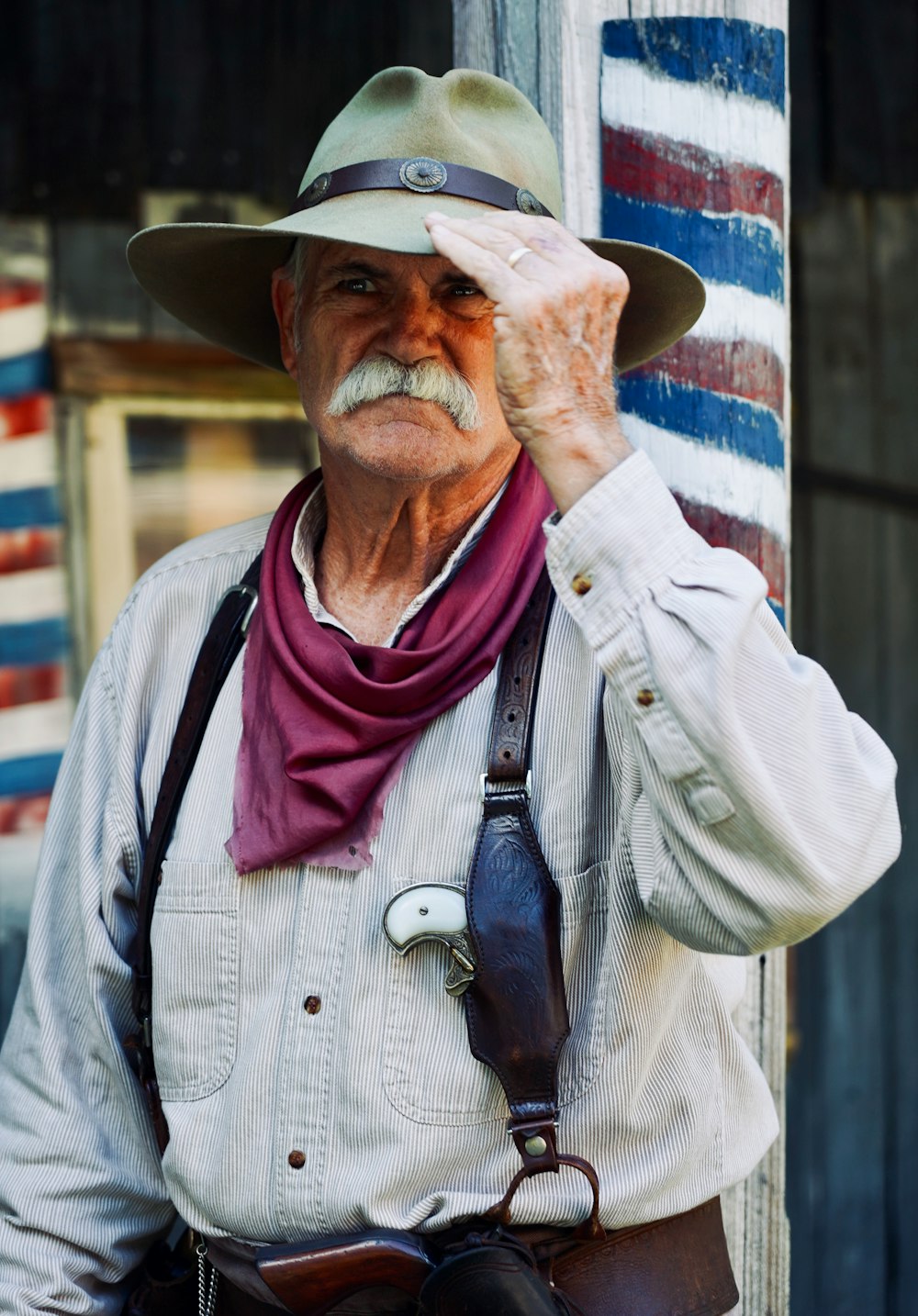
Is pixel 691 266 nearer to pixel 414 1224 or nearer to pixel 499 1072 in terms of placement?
pixel 499 1072

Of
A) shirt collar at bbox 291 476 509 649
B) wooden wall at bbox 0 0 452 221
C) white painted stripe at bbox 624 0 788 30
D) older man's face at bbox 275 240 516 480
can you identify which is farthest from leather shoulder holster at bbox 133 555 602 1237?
wooden wall at bbox 0 0 452 221

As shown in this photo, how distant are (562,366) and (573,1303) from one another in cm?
110

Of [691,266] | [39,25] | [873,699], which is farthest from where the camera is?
[873,699]

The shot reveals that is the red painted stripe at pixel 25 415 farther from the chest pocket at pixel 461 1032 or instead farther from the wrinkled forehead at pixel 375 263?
the chest pocket at pixel 461 1032

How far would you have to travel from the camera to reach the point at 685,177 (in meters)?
2.08

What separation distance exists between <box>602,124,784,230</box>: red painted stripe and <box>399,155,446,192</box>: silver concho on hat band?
334 millimetres

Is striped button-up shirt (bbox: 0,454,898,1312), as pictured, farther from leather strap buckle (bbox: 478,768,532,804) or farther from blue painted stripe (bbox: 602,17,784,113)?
blue painted stripe (bbox: 602,17,784,113)

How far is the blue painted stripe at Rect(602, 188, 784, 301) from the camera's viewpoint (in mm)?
2086

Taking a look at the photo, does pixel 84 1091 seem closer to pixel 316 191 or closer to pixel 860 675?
pixel 316 191

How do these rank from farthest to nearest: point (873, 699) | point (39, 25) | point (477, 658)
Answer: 1. point (873, 699)
2. point (39, 25)
3. point (477, 658)

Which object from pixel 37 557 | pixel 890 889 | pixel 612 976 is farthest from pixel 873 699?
pixel 612 976

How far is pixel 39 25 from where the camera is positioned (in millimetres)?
3422

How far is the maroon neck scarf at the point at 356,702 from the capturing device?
6.13 feet

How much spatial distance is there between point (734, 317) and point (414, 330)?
48 centimetres
